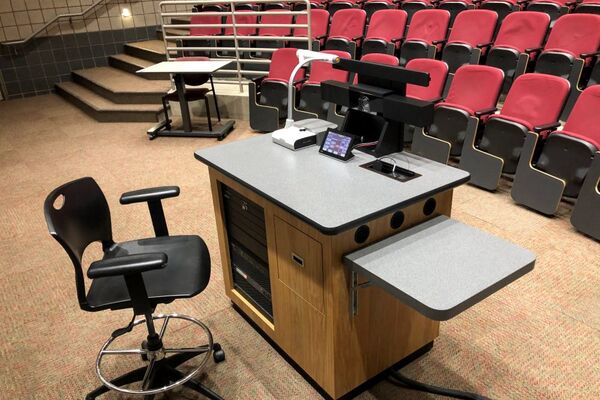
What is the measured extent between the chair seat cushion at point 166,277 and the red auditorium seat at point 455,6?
4731 mm

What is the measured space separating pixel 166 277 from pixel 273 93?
3409mm

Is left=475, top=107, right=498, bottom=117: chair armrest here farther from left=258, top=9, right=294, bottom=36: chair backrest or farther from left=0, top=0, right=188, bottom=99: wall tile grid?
left=0, top=0, right=188, bottom=99: wall tile grid

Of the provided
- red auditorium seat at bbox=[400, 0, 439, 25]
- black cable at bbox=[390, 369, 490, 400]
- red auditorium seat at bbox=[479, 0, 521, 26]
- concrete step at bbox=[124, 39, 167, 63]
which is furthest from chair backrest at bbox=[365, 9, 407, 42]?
black cable at bbox=[390, 369, 490, 400]

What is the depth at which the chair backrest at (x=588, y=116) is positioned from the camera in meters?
3.07

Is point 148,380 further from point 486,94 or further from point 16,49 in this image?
point 16,49

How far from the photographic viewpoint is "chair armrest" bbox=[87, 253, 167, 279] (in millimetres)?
1565

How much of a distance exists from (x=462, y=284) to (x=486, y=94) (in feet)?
8.92

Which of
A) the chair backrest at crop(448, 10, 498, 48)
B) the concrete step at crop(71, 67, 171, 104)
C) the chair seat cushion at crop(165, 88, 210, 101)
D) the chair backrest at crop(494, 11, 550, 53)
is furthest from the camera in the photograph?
the concrete step at crop(71, 67, 171, 104)

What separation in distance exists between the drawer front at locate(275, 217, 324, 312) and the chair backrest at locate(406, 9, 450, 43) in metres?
3.98

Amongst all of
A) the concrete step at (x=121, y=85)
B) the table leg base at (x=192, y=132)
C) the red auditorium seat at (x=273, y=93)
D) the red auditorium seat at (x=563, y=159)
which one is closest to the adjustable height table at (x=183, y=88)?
the table leg base at (x=192, y=132)

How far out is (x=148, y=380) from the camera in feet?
6.40

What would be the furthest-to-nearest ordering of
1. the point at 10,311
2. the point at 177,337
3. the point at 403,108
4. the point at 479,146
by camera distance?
Answer: 1. the point at 479,146
2. the point at 10,311
3. the point at 177,337
4. the point at 403,108

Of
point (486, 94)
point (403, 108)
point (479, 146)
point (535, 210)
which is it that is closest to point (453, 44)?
point (486, 94)

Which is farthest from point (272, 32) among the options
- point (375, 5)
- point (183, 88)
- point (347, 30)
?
point (183, 88)
